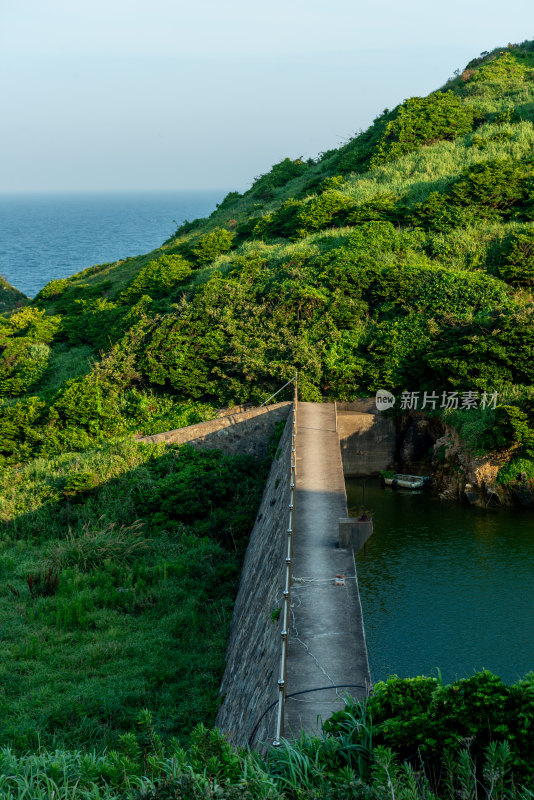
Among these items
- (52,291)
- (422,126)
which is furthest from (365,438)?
(52,291)

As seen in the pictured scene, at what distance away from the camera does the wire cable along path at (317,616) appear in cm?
1286

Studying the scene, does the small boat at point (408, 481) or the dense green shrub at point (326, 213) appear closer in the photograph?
the small boat at point (408, 481)

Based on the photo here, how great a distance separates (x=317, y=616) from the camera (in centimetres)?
1581

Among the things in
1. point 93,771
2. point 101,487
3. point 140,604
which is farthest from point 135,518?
point 93,771

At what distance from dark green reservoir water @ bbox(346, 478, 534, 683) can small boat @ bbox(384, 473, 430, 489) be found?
3.48 feet

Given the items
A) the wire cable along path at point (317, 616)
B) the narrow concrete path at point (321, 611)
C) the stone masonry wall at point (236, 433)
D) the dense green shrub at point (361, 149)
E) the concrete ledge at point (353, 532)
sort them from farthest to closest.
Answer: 1. the dense green shrub at point (361, 149)
2. the stone masonry wall at point (236, 433)
3. the concrete ledge at point (353, 532)
4. the narrow concrete path at point (321, 611)
5. the wire cable along path at point (317, 616)

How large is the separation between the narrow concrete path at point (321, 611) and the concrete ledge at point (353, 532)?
286mm

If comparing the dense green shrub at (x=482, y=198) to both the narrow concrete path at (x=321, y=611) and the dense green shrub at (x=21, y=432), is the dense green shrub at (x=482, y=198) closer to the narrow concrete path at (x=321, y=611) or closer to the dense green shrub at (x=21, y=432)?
the narrow concrete path at (x=321, y=611)

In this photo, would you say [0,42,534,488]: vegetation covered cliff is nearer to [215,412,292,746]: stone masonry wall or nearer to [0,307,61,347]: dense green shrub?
[0,307,61,347]: dense green shrub

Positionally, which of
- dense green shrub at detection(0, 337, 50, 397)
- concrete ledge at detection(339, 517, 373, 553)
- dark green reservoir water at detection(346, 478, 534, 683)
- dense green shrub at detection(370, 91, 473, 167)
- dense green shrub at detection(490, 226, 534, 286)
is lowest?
dark green reservoir water at detection(346, 478, 534, 683)

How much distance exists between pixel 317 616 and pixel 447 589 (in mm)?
8393

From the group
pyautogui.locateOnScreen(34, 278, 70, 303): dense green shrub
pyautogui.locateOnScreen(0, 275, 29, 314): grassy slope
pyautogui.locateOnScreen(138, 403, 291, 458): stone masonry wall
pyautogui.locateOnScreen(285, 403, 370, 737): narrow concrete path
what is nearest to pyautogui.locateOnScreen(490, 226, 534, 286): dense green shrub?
pyautogui.locateOnScreen(138, 403, 291, 458): stone masonry wall

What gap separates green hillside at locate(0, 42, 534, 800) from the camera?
1001 cm

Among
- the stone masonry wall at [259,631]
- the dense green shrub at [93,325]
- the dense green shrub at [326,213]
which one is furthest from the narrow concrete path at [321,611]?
the dense green shrub at [326,213]
